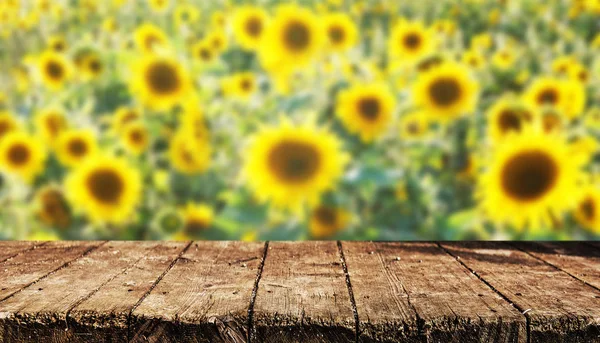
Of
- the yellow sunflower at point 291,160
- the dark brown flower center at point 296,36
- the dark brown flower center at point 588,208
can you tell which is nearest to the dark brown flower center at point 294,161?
the yellow sunflower at point 291,160

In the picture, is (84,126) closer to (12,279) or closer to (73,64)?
(73,64)

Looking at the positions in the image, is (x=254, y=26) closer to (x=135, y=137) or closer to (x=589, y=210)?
(x=135, y=137)

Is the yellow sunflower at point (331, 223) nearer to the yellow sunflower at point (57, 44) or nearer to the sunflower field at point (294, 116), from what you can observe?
the sunflower field at point (294, 116)

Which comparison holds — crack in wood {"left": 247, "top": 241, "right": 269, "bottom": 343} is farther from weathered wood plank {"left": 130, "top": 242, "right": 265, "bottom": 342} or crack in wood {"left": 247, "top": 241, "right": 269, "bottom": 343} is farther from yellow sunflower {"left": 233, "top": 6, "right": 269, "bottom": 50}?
yellow sunflower {"left": 233, "top": 6, "right": 269, "bottom": 50}

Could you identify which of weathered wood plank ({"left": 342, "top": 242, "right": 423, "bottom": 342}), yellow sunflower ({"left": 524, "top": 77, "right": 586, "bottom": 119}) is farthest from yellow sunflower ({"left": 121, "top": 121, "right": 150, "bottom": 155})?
yellow sunflower ({"left": 524, "top": 77, "right": 586, "bottom": 119})

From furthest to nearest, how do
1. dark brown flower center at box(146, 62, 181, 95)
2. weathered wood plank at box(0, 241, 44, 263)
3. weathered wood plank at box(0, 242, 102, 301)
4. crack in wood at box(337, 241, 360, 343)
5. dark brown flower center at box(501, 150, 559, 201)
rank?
dark brown flower center at box(146, 62, 181, 95)
dark brown flower center at box(501, 150, 559, 201)
weathered wood plank at box(0, 241, 44, 263)
weathered wood plank at box(0, 242, 102, 301)
crack in wood at box(337, 241, 360, 343)

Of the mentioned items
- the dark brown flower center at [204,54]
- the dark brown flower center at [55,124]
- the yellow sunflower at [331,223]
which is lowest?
the yellow sunflower at [331,223]
